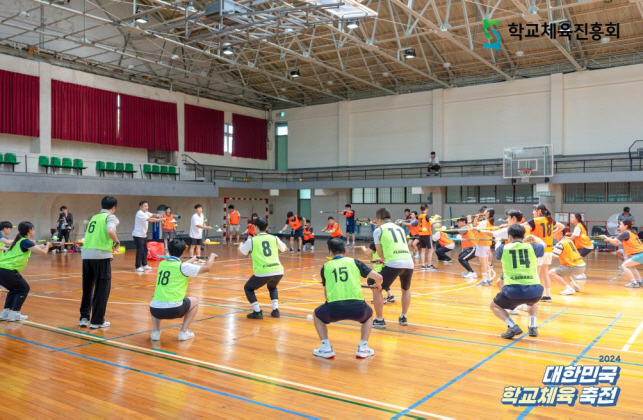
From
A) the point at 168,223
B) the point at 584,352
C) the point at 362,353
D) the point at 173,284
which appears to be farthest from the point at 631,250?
the point at 168,223

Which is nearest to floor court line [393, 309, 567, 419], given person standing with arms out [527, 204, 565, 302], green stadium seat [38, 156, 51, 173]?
person standing with arms out [527, 204, 565, 302]

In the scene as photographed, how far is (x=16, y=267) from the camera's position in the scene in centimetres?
784

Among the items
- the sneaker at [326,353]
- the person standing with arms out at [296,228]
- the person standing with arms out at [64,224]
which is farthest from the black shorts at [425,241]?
the person standing with arms out at [64,224]

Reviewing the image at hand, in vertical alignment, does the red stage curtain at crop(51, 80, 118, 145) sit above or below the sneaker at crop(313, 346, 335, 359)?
above

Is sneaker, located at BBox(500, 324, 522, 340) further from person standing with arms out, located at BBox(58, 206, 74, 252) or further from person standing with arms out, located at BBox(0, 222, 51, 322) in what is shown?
person standing with arms out, located at BBox(58, 206, 74, 252)

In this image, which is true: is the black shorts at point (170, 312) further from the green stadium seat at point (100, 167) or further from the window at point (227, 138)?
the window at point (227, 138)

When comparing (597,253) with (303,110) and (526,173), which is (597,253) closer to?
(526,173)

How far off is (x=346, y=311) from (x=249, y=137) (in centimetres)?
2825

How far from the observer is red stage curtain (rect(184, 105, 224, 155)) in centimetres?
2922

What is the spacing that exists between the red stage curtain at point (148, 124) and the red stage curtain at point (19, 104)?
162 inches

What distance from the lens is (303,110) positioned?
33.2 meters

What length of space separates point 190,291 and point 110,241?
13.2 ft

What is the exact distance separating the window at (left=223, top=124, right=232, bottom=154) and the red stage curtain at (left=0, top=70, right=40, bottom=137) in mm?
10957

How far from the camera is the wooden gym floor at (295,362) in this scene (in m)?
4.59
